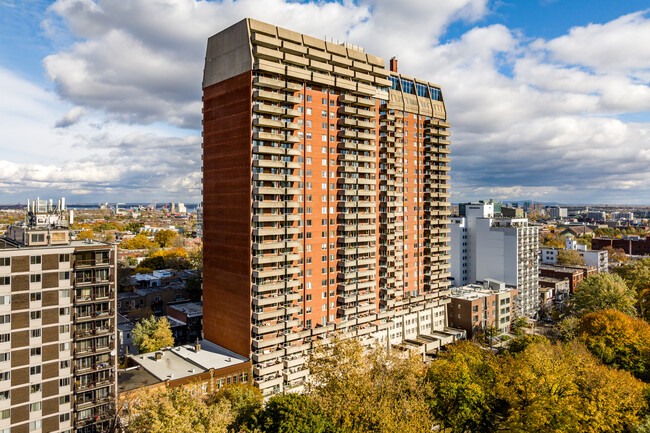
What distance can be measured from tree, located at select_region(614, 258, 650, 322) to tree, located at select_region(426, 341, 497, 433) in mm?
72517

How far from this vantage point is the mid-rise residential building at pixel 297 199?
63.2 metres

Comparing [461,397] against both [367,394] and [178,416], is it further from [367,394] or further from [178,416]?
[178,416]

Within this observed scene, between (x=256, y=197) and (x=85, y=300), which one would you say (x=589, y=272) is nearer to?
(x=256, y=197)

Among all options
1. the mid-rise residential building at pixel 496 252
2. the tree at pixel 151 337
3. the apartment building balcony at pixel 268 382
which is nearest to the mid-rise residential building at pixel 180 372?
the apartment building balcony at pixel 268 382

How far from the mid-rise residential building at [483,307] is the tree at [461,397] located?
1630 inches

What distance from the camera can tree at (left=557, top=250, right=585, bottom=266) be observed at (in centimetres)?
15612

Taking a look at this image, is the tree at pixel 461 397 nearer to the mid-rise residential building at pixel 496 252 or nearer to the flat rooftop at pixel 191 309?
the flat rooftop at pixel 191 309

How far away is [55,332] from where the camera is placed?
4719 centimetres

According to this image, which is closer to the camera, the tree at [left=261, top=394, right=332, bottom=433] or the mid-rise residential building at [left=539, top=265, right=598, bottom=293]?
the tree at [left=261, top=394, right=332, bottom=433]

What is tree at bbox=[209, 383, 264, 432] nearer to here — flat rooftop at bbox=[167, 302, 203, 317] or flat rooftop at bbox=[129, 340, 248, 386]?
flat rooftop at bbox=[129, 340, 248, 386]

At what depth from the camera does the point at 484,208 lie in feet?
409

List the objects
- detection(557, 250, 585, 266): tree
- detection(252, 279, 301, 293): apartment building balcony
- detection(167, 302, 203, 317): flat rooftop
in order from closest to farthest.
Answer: detection(252, 279, 301, 293): apartment building balcony → detection(167, 302, 203, 317): flat rooftop → detection(557, 250, 585, 266): tree

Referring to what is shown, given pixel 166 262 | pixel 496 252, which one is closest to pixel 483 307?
pixel 496 252

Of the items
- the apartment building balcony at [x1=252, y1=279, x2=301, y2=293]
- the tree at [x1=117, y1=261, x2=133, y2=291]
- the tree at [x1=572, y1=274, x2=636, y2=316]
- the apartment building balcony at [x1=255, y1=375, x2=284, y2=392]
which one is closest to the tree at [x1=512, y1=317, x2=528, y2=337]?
the tree at [x1=572, y1=274, x2=636, y2=316]
